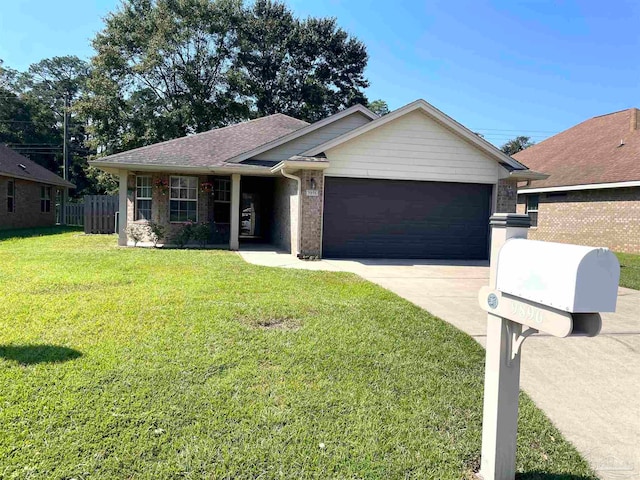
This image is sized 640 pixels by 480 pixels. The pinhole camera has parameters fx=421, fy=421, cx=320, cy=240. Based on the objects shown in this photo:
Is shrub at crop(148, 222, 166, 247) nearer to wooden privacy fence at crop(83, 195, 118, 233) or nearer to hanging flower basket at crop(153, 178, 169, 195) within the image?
hanging flower basket at crop(153, 178, 169, 195)

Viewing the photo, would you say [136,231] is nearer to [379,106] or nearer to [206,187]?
[206,187]

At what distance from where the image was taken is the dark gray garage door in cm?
1186

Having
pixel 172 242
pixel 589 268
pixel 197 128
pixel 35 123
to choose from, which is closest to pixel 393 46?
pixel 172 242

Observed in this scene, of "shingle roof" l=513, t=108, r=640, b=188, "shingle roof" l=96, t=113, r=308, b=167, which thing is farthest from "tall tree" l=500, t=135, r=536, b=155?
"shingle roof" l=96, t=113, r=308, b=167

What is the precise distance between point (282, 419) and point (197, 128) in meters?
29.8

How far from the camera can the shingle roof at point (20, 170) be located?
19.9m

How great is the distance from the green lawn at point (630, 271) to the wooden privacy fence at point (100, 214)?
18.6 meters

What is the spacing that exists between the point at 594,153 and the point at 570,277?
20390 millimetres

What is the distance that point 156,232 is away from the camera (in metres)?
13.4

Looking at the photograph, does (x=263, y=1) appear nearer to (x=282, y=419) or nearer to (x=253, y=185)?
(x=253, y=185)

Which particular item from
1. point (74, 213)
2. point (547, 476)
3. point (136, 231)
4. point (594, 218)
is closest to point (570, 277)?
point (547, 476)

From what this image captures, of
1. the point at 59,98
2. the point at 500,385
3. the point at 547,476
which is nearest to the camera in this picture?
the point at 500,385

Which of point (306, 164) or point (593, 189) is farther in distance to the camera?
point (593, 189)

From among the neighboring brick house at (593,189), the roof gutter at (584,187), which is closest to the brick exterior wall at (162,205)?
the neighboring brick house at (593,189)
